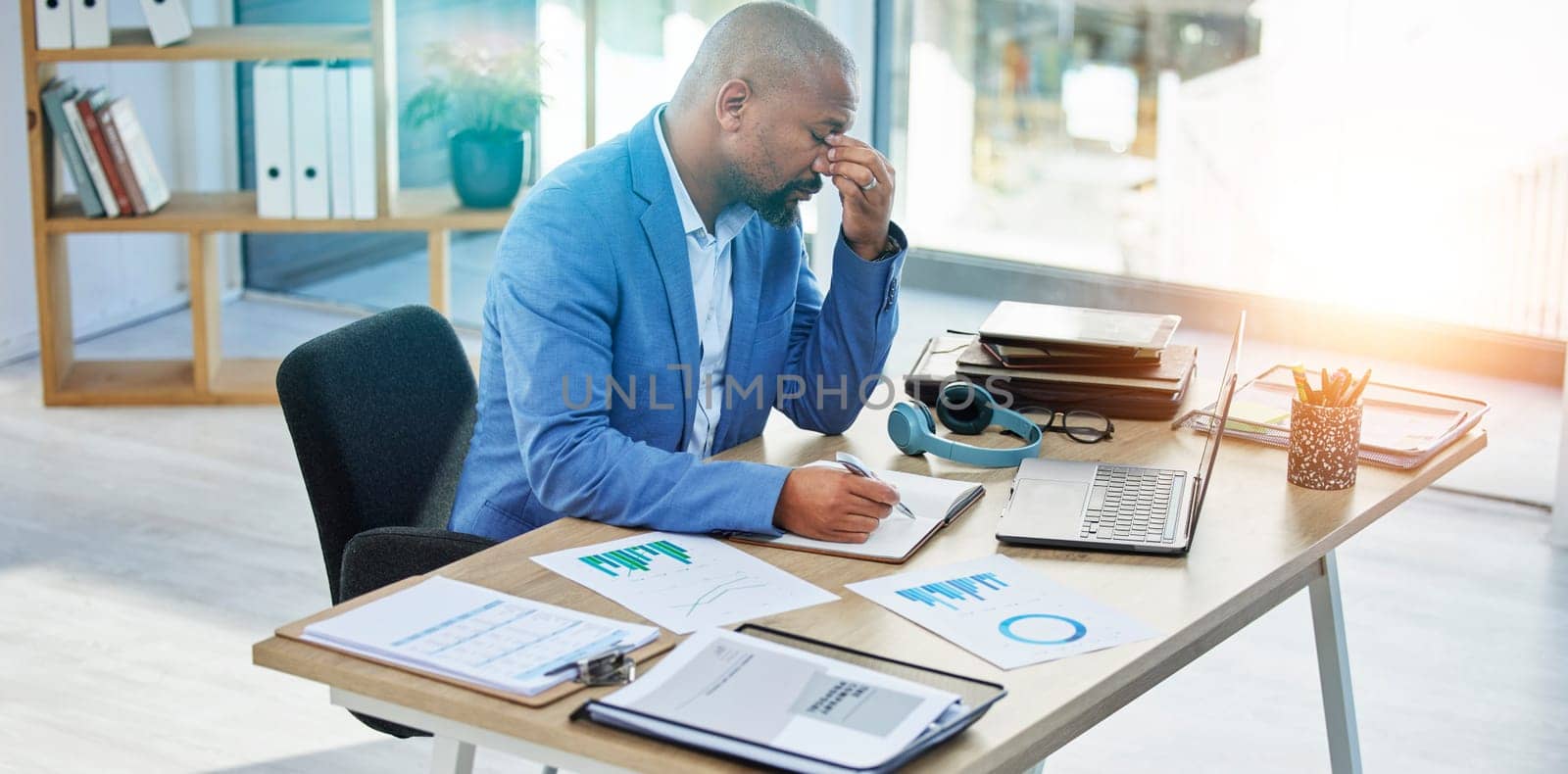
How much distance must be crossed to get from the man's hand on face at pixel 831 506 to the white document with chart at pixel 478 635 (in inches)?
12.6

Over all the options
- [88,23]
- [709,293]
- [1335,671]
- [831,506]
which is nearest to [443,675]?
[831,506]

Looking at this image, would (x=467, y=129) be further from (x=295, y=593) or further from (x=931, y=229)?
(x=295, y=593)

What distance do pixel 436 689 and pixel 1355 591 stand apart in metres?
2.60

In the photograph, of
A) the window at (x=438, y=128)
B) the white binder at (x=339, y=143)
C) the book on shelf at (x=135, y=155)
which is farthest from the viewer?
the window at (x=438, y=128)

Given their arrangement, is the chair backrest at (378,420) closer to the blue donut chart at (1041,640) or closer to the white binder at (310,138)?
the blue donut chart at (1041,640)

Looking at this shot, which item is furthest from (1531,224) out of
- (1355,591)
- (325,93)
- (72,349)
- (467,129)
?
(72,349)

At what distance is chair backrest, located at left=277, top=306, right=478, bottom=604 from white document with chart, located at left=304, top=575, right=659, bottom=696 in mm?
501

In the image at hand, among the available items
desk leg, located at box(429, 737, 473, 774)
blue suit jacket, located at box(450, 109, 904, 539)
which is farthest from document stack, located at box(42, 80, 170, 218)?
desk leg, located at box(429, 737, 473, 774)

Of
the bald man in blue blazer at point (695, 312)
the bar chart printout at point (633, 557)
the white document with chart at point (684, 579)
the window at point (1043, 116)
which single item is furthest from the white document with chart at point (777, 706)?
the window at point (1043, 116)

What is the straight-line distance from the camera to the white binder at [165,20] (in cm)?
443

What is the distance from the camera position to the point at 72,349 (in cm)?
482

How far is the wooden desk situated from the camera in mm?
1426

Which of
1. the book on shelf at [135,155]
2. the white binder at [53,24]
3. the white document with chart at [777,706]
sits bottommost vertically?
the white document with chart at [777,706]

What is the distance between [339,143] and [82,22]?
0.70 meters
